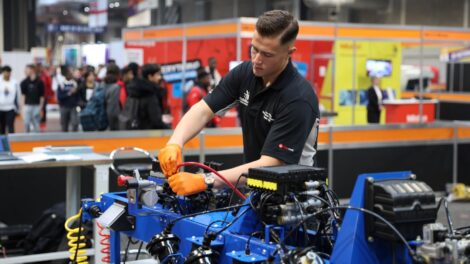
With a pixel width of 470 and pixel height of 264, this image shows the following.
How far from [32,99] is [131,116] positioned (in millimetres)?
6573

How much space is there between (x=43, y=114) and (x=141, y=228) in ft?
43.1

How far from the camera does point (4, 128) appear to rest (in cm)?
1338

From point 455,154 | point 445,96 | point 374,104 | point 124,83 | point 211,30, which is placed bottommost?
point 455,154

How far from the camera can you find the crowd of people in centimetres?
886

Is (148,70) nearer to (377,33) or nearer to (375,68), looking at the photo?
(377,33)

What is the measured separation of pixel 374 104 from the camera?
12969 millimetres

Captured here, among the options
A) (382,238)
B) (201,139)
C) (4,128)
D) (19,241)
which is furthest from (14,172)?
(4,128)

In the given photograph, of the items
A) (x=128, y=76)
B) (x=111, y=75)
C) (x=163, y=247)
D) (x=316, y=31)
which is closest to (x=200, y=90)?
(x=128, y=76)

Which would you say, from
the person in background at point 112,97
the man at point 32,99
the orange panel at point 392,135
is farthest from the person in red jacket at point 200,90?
the man at point 32,99

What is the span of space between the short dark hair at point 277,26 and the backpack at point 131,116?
5906 millimetres

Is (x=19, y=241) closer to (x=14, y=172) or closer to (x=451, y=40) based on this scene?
(x=14, y=172)

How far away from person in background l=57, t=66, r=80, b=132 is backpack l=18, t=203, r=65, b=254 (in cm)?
843

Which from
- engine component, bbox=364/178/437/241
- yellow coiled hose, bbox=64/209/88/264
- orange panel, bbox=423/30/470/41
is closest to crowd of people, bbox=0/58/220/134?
orange panel, bbox=423/30/470/41

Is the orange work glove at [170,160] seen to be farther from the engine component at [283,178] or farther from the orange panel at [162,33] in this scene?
the orange panel at [162,33]
